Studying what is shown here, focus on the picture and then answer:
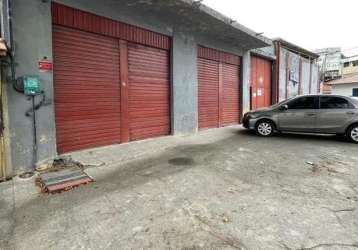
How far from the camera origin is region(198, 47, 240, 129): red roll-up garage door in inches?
383

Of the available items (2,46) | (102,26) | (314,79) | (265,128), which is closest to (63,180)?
(2,46)

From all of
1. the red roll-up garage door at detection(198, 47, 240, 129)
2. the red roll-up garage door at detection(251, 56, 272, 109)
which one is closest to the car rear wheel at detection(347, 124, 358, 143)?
the red roll-up garage door at detection(198, 47, 240, 129)

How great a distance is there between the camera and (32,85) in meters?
4.74

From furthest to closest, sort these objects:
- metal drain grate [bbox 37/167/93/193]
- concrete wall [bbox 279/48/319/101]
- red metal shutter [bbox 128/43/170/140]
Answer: concrete wall [bbox 279/48/319/101]
red metal shutter [bbox 128/43/170/140]
metal drain grate [bbox 37/167/93/193]

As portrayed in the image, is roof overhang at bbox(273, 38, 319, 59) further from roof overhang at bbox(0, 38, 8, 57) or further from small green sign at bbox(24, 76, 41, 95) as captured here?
roof overhang at bbox(0, 38, 8, 57)

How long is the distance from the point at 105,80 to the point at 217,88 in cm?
548

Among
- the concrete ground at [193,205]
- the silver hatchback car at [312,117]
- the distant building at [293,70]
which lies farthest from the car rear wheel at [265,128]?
the distant building at [293,70]

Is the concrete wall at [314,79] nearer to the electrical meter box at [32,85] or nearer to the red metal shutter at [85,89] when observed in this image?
the red metal shutter at [85,89]

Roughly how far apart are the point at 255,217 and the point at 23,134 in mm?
4560

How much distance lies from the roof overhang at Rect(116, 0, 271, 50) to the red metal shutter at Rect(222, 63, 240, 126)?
1313mm

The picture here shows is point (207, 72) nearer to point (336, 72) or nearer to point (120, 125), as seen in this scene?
point (120, 125)

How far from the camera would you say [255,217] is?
3078 millimetres

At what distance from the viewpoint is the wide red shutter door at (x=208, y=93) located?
964 cm

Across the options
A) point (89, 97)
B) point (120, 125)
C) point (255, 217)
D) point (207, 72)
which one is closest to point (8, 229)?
point (255, 217)
